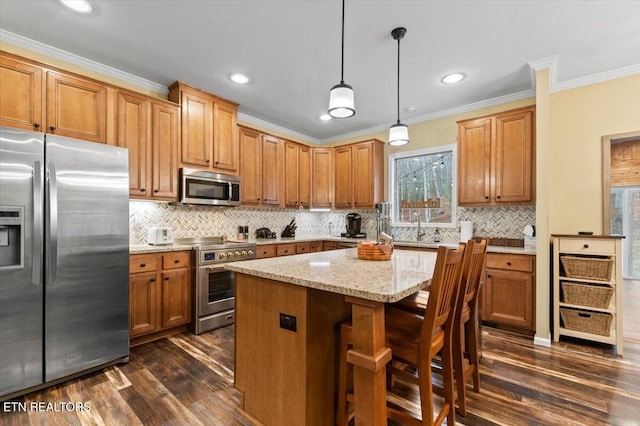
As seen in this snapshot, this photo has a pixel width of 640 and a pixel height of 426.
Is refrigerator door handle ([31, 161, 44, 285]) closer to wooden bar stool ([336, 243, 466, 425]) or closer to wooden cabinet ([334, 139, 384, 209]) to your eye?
wooden bar stool ([336, 243, 466, 425])

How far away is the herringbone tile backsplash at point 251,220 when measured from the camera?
11.1ft

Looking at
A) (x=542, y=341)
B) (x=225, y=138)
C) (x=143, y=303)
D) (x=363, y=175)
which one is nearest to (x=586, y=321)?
(x=542, y=341)

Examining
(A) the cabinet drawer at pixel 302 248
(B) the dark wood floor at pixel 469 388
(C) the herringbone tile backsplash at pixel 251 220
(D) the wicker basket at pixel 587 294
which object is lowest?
(B) the dark wood floor at pixel 469 388

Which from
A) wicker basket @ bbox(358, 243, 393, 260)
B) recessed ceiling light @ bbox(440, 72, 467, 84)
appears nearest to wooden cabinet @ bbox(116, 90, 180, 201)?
wicker basket @ bbox(358, 243, 393, 260)

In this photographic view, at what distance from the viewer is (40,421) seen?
1.83 m

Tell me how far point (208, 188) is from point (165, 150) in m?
0.62

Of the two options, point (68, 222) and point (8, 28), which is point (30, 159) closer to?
point (68, 222)

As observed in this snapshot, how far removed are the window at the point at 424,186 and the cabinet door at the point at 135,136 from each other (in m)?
3.44

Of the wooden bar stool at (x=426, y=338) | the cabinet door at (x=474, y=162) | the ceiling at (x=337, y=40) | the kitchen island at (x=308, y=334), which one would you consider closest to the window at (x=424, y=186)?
the cabinet door at (x=474, y=162)

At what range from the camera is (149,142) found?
315 cm

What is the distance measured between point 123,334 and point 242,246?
1471 millimetres

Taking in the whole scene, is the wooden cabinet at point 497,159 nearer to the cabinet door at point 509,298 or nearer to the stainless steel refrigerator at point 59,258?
the cabinet door at point 509,298

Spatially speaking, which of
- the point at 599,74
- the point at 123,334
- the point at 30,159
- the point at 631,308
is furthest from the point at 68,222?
the point at 631,308

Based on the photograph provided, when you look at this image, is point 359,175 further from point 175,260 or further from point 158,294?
point 158,294
